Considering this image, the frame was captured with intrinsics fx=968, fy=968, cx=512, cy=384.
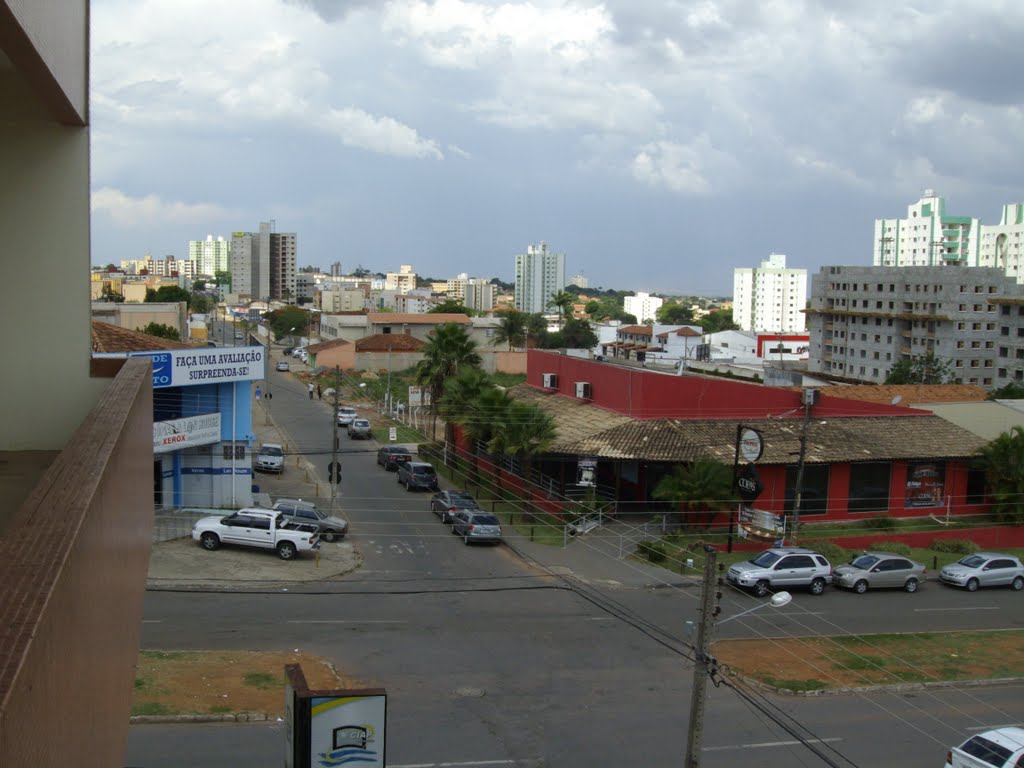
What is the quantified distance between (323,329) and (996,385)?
74.1m

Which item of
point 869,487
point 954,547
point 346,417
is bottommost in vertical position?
point 954,547

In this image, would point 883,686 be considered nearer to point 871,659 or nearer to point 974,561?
point 871,659

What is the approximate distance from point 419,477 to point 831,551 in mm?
17007

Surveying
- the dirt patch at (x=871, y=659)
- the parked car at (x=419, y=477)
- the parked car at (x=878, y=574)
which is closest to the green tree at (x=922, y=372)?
the parked car at (x=419, y=477)

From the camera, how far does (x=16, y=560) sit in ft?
11.3

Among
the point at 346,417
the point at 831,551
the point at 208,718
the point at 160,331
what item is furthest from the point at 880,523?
the point at 160,331

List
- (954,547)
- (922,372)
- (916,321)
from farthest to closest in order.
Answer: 1. (916,321)
2. (922,372)
3. (954,547)

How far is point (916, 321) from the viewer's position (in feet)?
308

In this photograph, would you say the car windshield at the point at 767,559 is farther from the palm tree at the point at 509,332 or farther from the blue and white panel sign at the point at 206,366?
the palm tree at the point at 509,332

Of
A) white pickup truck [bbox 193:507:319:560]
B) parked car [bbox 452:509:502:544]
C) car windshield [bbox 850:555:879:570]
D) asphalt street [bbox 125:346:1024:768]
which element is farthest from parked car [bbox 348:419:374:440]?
car windshield [bbox 850:555:879:570]

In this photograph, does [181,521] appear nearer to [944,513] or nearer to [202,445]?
[202,445]

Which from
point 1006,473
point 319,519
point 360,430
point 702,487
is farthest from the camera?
point 360,430

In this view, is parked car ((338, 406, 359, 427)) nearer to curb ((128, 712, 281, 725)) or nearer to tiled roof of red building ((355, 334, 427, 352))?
tiled roof of red building ((355, 334, 427, 352))

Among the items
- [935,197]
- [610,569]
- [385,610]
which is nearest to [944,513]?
[610,569]
